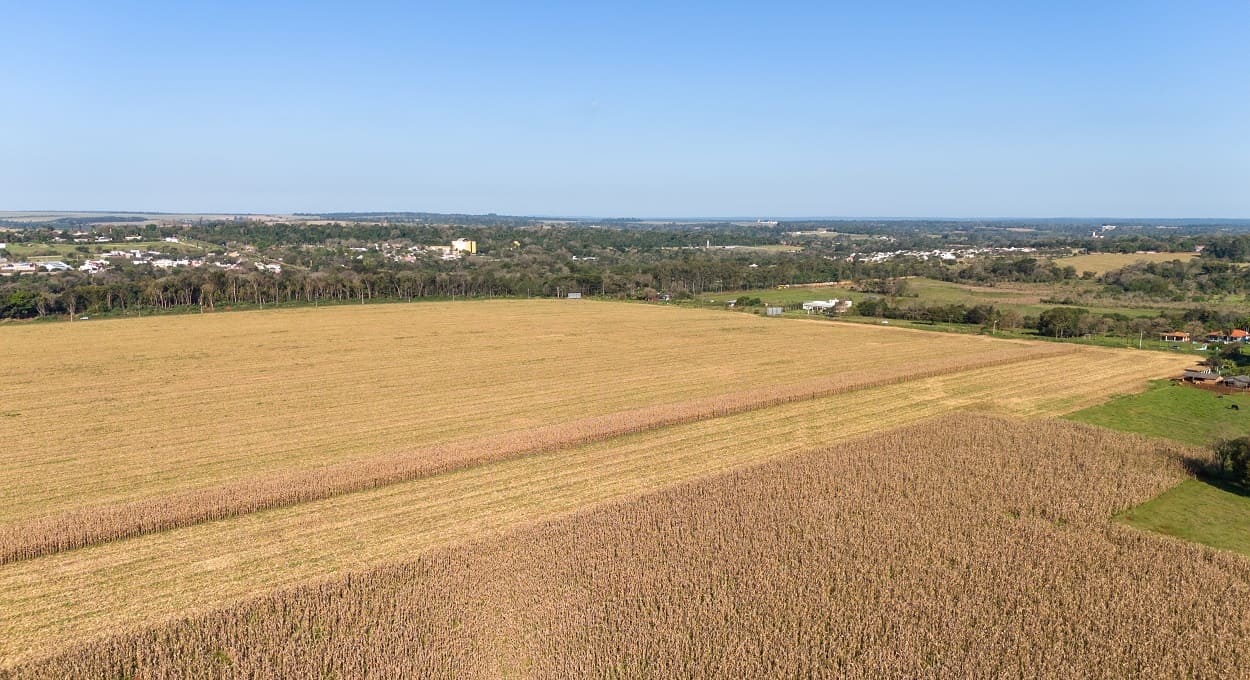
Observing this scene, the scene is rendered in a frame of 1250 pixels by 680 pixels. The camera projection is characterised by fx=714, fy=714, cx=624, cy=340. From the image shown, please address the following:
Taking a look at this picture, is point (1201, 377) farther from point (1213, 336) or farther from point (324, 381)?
point (324, 381)

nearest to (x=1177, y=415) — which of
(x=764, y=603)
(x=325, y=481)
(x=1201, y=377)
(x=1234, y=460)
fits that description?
(x=1201, y=377)

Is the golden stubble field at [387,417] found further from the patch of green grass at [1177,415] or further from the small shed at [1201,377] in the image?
the small shed at [1201,377]

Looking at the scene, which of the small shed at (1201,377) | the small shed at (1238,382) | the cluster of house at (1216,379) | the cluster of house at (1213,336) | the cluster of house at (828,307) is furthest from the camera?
the cluster of house at (828,307)

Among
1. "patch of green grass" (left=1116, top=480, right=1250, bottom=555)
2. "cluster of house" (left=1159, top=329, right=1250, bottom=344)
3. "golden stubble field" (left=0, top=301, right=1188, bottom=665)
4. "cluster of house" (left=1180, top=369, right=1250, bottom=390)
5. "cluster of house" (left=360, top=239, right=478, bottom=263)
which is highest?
"cluster of house" (left=360, top=239, right=478, bottom=263)

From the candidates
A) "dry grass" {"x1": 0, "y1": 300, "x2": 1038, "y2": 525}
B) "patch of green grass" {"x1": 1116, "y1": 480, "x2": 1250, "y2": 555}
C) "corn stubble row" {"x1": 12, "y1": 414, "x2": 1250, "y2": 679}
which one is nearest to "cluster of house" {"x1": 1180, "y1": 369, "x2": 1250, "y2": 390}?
"dry grass" {"x1": 0, "y1": 300, "x2": 1038, "y2": 525}

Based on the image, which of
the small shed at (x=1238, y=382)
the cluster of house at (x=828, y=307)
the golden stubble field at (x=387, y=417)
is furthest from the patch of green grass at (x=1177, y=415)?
the cluster of house at (x=828, y=307)

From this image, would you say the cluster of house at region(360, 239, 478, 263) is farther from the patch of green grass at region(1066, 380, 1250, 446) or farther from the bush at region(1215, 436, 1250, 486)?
the bush at region(1215, 436, 1250, 486)

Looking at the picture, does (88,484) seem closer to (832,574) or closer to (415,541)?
A: (415,541)
